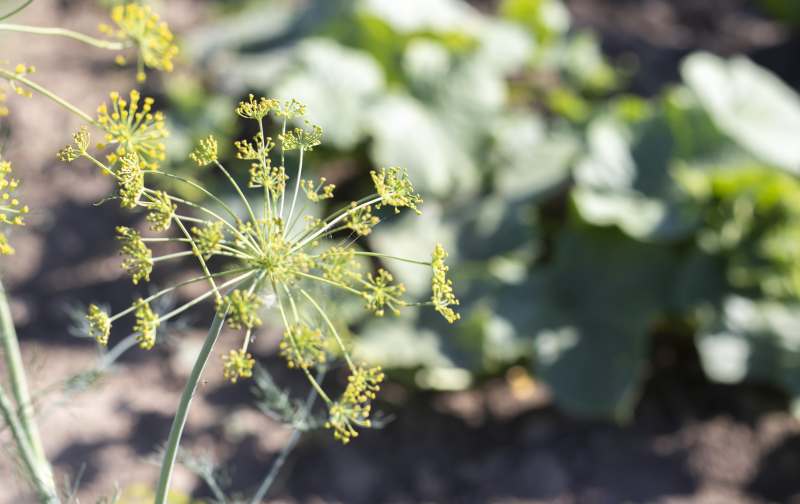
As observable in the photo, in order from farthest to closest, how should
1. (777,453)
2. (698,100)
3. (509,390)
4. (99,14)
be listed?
(99,14) < (698,100) < (509,390) < (777,453)

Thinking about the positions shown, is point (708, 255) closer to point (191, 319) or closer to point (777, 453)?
point (777, 453)

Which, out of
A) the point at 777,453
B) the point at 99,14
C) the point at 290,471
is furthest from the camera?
the point at 99,14

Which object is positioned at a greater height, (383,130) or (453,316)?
(383,130)

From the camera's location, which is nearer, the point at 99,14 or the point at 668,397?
the point at 668,397

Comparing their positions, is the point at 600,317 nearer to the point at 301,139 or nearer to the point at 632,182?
the point at 632,182

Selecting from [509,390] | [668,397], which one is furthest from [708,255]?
[509,390]

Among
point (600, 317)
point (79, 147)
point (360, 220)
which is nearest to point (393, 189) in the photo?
point (360, 220)
